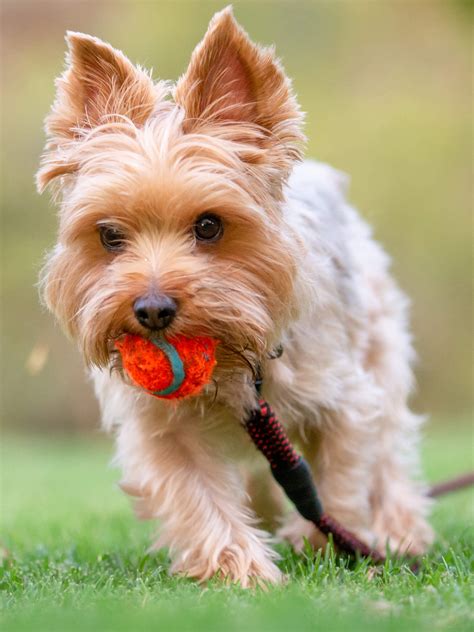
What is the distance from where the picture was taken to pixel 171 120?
4.35m

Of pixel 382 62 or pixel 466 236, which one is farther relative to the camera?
pixel 382 62

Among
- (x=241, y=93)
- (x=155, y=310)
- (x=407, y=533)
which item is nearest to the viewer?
(x=155, y=310)

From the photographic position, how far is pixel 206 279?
4.16 meters

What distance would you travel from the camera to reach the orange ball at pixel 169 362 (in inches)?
161

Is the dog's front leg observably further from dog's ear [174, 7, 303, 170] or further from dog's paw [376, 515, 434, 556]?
dog's ear [174, 7, 303, 170]

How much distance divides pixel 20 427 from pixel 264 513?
1669 centimetres

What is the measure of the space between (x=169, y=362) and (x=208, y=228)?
55 cm

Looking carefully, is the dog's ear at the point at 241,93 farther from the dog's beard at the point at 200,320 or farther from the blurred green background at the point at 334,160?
the blurred green background at the point at 334,160

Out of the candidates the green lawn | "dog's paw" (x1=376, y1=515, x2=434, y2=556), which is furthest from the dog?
"dog's paw" (x1=376, y1=515, x2=434, y2=556)

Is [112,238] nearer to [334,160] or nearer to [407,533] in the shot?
[407,533]

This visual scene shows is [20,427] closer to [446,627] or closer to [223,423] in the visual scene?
[223,423]

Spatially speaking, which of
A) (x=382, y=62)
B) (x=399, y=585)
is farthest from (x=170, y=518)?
(x=382, y=62)

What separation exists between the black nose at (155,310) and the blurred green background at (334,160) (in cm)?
1606

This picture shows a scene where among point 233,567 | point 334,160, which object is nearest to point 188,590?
point 233,567
